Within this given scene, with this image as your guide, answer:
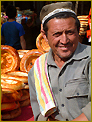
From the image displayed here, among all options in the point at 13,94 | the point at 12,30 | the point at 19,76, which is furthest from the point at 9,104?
the point at 12,30

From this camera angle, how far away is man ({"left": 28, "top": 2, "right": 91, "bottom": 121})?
4.49 ft

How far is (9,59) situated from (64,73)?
2.90 metres

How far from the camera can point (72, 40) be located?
4.54 ft

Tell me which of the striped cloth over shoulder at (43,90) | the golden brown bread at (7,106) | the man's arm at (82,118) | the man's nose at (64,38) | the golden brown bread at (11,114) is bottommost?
the golden brown bread at (11,114)

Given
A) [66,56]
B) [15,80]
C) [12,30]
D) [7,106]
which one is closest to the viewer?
[66,56]

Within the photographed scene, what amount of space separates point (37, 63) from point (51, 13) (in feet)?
1.56

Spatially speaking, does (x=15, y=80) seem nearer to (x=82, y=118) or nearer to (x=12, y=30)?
(x=82, y=118)

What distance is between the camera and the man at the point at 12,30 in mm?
4691

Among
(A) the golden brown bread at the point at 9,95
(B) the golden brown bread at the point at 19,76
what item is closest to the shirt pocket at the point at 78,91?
(A) the golden brown bread at the point at 9,95

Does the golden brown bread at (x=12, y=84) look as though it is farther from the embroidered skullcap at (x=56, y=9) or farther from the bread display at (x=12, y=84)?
the embroidered skullcap at (x=56, y=9)

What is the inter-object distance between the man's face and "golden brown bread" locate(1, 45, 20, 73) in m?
2.64

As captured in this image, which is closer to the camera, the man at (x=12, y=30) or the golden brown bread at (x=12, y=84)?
the golden brown bread at (x=12, y=84)

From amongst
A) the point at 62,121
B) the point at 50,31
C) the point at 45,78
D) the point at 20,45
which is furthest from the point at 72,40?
the point at 20,45

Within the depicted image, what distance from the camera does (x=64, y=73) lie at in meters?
1.45
